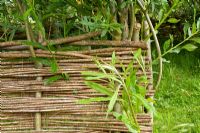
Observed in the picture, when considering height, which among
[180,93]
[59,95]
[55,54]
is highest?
[55,54]

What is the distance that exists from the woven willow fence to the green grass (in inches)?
47.2

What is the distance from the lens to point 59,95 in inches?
51.4

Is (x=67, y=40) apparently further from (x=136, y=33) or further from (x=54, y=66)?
(x=136, y=33)

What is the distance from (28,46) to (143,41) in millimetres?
346

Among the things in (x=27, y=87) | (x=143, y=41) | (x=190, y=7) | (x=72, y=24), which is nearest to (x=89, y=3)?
(x=72, y=24)

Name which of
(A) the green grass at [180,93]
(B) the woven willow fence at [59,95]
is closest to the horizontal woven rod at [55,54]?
(B) the woven willow fence at [59,95]

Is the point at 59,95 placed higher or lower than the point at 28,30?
lower

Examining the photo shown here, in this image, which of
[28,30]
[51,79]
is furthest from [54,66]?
[28,30]

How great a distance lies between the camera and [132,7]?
128 cm

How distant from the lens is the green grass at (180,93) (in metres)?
2.77

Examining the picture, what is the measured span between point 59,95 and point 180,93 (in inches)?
85.4

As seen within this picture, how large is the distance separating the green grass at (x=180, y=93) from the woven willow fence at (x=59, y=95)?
1.20m

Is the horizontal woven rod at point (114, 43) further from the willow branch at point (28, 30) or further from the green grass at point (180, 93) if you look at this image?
the green grass at point (180, 93)

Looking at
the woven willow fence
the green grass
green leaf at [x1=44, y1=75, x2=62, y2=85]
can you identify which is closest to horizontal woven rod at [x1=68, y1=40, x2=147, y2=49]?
the woven willow fence
